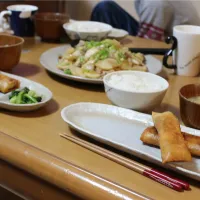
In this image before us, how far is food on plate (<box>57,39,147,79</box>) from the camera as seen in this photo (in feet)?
3.68

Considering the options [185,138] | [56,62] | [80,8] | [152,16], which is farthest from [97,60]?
[80,8]

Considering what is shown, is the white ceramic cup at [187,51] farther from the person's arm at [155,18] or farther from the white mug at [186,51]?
the person's arm at [155,18]

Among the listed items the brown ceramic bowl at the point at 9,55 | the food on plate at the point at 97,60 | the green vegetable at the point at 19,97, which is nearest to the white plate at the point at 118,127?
the green vegetable at the point at 19,97

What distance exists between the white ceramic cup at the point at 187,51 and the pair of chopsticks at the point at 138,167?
1.90 ft

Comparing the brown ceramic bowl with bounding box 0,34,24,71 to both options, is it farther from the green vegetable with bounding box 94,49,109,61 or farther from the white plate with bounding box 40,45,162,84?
the green vegetable with bounding box 94,49,109,61

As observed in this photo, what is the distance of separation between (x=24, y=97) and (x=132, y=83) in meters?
0.27

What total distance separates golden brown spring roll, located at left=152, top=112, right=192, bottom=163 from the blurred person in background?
164cm

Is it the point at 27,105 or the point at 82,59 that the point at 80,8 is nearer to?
the point at 82,59

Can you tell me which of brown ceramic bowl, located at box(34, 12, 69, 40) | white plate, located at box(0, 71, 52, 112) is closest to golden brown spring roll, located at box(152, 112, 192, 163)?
white plate, located at box(0, 71, 52, 112)

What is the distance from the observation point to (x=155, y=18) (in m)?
2.34

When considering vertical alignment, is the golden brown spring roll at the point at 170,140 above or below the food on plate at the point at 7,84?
above

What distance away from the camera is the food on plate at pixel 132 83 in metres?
0.94

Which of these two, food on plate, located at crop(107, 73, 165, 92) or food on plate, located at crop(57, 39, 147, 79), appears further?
food on plate, located at crop(57, 39, 147, 79)

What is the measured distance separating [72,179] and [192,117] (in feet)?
1.09
